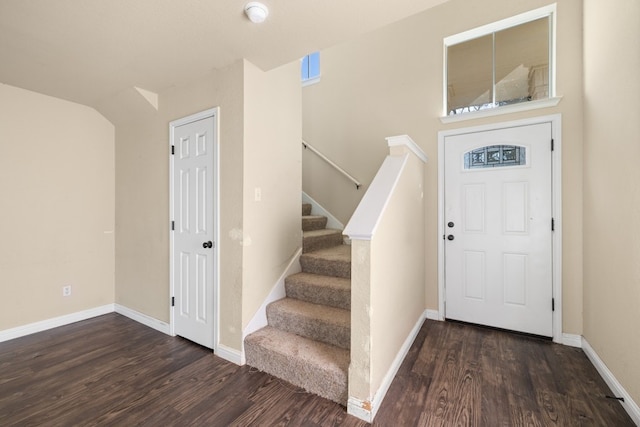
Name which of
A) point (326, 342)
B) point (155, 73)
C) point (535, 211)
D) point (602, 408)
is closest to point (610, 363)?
point (602, 408)

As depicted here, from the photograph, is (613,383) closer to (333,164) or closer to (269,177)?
(269,177)

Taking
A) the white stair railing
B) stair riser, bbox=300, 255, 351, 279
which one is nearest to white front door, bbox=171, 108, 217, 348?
stair riser, bbox=300, 255, 351, 279

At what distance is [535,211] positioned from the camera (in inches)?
105

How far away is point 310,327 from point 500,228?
86.4 inches

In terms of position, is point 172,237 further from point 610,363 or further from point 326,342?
point 610,363

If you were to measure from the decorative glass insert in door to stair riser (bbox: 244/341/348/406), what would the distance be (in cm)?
248

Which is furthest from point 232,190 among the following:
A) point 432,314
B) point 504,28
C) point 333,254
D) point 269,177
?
point 504,28

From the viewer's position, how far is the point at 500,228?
2830mm

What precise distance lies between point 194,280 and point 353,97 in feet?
10.0

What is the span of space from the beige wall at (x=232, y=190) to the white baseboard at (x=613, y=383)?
251 centimetres

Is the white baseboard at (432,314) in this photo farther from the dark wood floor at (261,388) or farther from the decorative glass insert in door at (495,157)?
the decorative glass insert in door at (495,157)

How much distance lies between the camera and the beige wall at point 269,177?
226 cm

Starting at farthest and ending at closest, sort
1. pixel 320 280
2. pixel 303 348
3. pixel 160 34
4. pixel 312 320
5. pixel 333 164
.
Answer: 1. pixel 333 164
2. pixel 320 280
3. pixel 312 320
4. pixel 303 348
5. pixel 160 34

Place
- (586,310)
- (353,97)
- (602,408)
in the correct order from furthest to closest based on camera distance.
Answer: (353,97), (586,310), (602,408)
